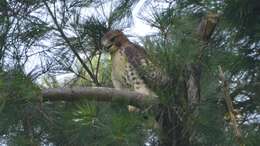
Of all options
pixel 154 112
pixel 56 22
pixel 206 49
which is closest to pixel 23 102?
pixel 154 112

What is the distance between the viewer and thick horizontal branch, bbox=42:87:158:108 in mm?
2833

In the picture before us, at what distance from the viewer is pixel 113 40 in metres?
4.40

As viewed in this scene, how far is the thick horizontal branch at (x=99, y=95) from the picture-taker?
2.83m

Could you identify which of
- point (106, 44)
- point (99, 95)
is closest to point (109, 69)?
point (106, 44)

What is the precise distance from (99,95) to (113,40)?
4.85 feet

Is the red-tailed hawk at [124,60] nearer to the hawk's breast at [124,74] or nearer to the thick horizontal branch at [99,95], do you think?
the hawk's breast at [124,74]

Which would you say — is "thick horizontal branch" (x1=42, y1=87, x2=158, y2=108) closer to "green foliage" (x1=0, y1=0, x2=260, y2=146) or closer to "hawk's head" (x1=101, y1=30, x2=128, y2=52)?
"green foliage" (x1=0, y1=0, x2=260, y2=146)

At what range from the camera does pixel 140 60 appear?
3963 mm

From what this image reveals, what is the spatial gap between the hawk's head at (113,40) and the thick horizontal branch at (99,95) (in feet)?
4.54

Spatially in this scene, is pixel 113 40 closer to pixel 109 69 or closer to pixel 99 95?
pixel 109 69

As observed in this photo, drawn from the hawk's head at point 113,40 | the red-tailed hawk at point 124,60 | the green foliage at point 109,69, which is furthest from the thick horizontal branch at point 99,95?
the hawk's head at point 113,40

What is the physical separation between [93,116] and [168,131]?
1.37 feet

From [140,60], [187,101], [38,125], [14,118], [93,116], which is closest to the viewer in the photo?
[93,116]

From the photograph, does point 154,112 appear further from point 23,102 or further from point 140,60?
point 140,60
